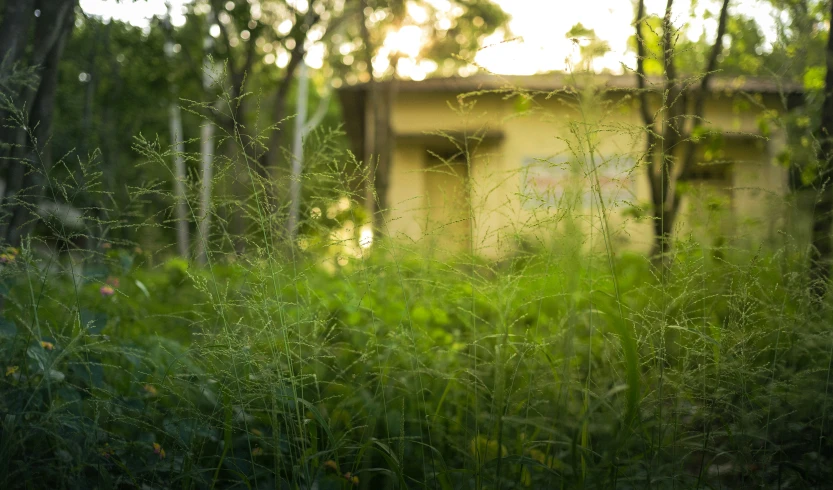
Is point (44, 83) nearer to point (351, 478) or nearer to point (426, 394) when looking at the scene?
point (426, 394)

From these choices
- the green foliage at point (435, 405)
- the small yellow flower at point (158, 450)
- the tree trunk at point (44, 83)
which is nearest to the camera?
the green foliage at point (435, 405)

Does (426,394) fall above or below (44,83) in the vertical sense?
below

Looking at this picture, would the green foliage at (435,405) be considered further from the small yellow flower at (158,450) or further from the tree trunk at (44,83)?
the tree trunk at (44,83)

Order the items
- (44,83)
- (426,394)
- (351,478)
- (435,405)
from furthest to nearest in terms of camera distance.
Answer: (44,83) < (426,394) < (435,405) < (351,478)

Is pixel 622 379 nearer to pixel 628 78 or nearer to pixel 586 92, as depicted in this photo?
pixel 586 92

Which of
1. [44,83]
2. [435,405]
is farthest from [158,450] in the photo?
[44,83]

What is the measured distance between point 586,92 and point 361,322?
6.55 feet

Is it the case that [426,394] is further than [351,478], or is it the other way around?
[426,394]

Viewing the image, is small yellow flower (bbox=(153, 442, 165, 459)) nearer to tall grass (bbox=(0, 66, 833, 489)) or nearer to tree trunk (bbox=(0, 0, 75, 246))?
tall grass (bbox=(0, 66, 833, 489))

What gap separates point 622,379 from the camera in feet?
6.09

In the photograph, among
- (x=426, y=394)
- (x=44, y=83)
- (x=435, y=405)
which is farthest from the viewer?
(x=44, y=83)

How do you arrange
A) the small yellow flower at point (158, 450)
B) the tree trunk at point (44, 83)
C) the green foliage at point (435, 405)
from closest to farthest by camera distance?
the green foliage at point (435, 405) → the small yellow flower at point (158, 450) → the tree trunk at point (44, 83)

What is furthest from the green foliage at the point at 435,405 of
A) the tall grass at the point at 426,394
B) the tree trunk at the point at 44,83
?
the tree trunk at the point at 44,83

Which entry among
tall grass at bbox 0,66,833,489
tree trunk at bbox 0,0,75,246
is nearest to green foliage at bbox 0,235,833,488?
tall grass at bbox 0,66,833,489
